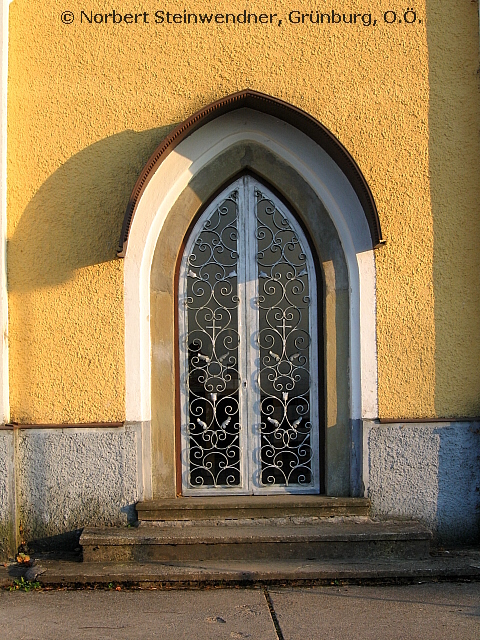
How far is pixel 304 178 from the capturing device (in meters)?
6.14

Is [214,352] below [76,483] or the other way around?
the other way around

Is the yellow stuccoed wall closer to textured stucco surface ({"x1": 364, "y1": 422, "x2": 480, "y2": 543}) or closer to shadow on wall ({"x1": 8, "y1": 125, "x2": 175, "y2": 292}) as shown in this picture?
shadow on wall ({"x1": 8, "y1": 125, "x2": 175, "y2": 292})

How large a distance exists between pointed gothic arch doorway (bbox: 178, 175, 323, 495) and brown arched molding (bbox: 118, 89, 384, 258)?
64cm

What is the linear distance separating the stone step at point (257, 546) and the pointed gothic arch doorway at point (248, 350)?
26.9 inches

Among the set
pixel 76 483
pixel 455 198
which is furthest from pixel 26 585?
pixel 455 198

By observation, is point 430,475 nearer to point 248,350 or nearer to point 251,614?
point 248,350

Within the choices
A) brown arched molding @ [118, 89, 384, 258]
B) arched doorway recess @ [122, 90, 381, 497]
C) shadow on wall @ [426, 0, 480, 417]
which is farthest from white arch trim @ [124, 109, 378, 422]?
shadow on wall @ [426, 0, 480, 417]

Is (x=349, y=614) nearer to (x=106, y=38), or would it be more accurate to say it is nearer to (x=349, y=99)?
(x=349, y=99)

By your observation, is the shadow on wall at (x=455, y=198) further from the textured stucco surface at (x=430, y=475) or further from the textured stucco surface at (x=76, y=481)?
the textured stucco surface at (x=76, y=481)

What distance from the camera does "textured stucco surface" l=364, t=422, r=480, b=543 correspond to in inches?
233

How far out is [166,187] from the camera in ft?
19.9

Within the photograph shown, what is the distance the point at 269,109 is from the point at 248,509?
3.17 metres

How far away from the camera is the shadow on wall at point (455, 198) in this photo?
6.00 m

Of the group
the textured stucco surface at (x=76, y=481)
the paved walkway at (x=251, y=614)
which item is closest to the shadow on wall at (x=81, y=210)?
the textured stucco surface at (x=76, y=481)
